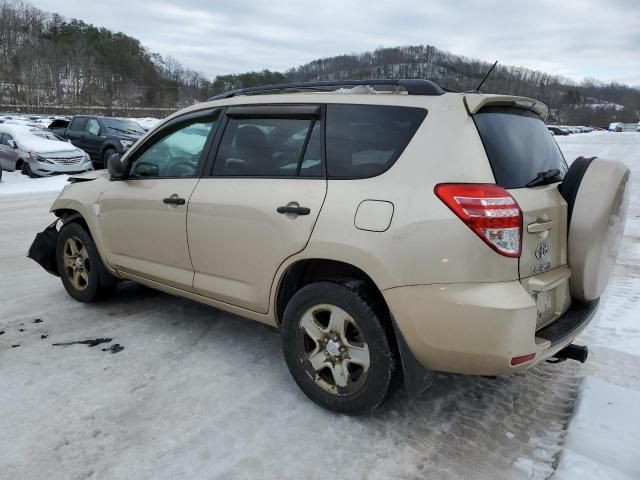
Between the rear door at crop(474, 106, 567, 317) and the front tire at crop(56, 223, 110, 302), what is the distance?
10.8 feet

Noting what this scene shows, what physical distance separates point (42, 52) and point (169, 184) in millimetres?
91549

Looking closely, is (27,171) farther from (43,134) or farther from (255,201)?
(255,201)

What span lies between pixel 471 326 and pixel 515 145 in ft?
3.31

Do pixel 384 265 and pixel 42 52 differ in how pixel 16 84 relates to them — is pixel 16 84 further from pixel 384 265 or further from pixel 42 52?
pixel 384 265

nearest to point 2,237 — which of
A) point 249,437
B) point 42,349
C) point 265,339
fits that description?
point 42,349

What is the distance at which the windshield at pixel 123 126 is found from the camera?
1738 cm

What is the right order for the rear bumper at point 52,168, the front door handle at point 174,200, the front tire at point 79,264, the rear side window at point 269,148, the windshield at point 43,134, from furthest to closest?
the windshield at point 43,134 → the rear bumper at point 52,168 → the front tire at point 79,264 → the front door handle at point 174,200 → the rear side window at point 269,148

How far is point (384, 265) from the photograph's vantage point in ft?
8.11

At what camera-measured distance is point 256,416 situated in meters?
2.80

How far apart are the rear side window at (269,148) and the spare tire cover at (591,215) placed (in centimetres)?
138

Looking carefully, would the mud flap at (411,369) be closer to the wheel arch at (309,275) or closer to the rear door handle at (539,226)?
the wheel arch at (309,275)

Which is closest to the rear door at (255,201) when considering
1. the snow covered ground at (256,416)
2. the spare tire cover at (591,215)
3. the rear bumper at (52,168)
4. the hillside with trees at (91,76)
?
the snow covered ground at (256,416)

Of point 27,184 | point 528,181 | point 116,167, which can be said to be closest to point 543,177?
point 528,181

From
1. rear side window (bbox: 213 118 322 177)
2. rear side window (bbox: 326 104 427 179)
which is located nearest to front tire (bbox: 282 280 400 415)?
rear side window (bbox: 326 104 427 179)
